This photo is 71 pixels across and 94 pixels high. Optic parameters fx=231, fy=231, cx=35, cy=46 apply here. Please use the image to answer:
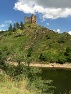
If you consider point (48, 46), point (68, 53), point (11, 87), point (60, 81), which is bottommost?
point (60, 81)

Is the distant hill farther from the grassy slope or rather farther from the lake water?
the grassy slope

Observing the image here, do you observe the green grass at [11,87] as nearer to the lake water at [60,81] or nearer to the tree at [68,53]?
the lake water at [60,81]

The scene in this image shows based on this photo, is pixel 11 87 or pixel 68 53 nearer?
pixel 11 87

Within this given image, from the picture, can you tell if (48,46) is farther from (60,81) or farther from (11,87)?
(11,87)

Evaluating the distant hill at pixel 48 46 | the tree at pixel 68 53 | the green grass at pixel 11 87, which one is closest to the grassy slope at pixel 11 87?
the green grass at pixel 11 87

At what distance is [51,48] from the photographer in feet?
569

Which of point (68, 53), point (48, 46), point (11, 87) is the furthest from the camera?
point (48, 46)

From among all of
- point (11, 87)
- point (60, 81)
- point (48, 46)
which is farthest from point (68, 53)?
point (11, 87)

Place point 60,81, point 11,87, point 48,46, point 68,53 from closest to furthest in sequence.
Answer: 1. point 11,87
2. point 60,81
3. point 68,53
4. point 48,46

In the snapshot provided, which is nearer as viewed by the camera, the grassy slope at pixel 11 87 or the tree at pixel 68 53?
the grassy slope at pixel 11 87

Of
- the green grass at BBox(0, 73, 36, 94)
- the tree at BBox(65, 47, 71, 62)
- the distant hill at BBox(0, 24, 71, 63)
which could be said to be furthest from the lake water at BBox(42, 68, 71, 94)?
the tree at BBox(65, 47, 71, 62)

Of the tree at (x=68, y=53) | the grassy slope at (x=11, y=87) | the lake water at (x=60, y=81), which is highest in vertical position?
the tree at (x=68, y=53)

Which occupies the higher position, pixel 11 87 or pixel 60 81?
pixel 11 87

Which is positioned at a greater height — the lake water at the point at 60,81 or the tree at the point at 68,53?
the tree at the point at 68,53
